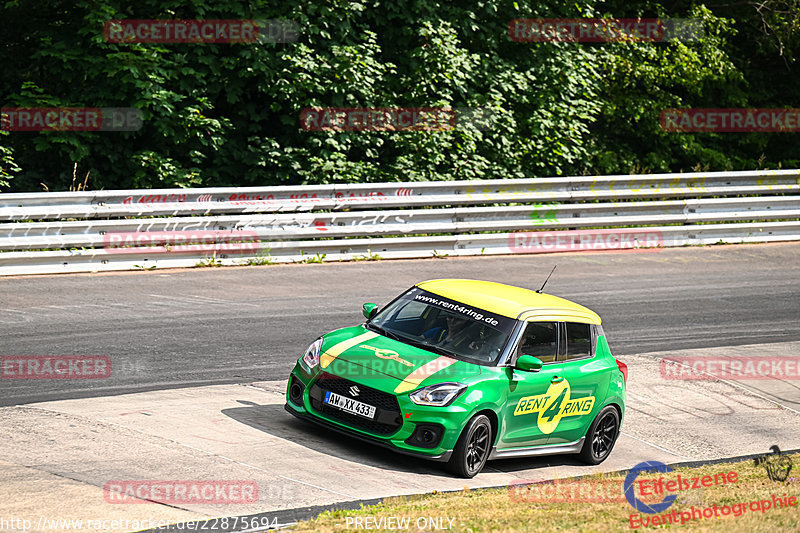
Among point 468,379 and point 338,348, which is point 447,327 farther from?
point 338,348

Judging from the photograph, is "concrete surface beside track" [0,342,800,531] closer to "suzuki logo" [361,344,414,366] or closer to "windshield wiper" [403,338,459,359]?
"suzuki logo" [361,344,414,366]

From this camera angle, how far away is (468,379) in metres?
9.02

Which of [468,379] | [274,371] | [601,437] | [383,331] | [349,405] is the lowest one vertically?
[601,437]

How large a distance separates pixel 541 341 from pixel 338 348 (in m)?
1.99

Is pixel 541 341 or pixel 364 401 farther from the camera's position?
pixel 541 341

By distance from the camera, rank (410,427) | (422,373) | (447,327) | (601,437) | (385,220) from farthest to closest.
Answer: (385,220) → (601,437) → (447,327) → (422,373) → (410,427)

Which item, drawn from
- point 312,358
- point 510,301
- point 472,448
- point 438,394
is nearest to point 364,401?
point 438,394

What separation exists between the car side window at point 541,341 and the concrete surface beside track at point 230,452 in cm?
113

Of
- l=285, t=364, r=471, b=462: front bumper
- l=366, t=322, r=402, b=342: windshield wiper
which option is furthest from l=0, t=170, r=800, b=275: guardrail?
l=285, t=364, r=471, b=462: front bumper

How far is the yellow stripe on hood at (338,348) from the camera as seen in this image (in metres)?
9.44

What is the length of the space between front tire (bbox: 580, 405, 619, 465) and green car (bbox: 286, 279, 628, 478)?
0.01m

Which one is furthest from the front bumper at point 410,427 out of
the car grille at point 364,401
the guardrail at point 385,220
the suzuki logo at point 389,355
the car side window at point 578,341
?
the guardrail at point 385,220

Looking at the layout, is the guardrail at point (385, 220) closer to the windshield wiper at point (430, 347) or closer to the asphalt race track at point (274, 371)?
the asphalt race track at point (274, 371)

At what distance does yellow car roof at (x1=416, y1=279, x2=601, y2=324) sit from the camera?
389 inches
